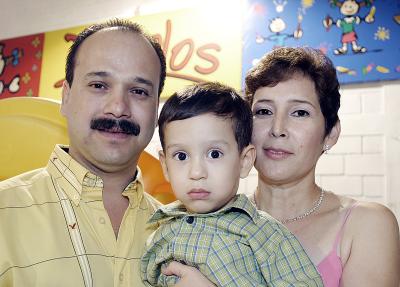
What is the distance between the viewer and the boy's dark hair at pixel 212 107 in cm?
146

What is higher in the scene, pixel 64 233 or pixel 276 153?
pixel 276 153

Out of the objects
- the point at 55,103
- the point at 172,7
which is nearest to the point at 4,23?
the point at 172,7

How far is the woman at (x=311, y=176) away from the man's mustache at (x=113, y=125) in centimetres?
44

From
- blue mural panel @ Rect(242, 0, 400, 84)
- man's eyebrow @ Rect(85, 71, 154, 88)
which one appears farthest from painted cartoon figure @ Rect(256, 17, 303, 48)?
man's eyebrow @ Rect(85, 71, 154, 88)

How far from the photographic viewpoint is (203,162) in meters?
1.42

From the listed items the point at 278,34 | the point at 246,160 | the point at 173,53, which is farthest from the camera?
the point at 173,53

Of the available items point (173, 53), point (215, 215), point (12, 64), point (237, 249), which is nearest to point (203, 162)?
point (215, 215)

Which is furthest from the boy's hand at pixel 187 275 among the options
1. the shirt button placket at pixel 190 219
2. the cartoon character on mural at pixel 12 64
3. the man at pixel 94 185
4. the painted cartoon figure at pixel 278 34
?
the cartoon character on mural at pixel 12 64

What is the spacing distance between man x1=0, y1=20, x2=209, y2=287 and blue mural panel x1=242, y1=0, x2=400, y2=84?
6.19 ft

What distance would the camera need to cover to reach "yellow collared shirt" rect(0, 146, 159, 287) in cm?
138

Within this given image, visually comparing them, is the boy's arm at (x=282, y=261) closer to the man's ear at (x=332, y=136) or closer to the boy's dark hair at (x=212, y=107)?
the boy's dark hair at (x=212, y=107)

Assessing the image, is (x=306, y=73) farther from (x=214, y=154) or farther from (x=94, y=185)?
(x=94, y=185)

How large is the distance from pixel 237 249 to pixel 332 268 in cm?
39

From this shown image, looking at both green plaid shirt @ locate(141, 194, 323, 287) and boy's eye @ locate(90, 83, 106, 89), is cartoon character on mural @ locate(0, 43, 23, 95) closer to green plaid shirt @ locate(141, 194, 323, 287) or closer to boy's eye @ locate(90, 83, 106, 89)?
boy's eye @ locate(90, 83, 106, 89)
